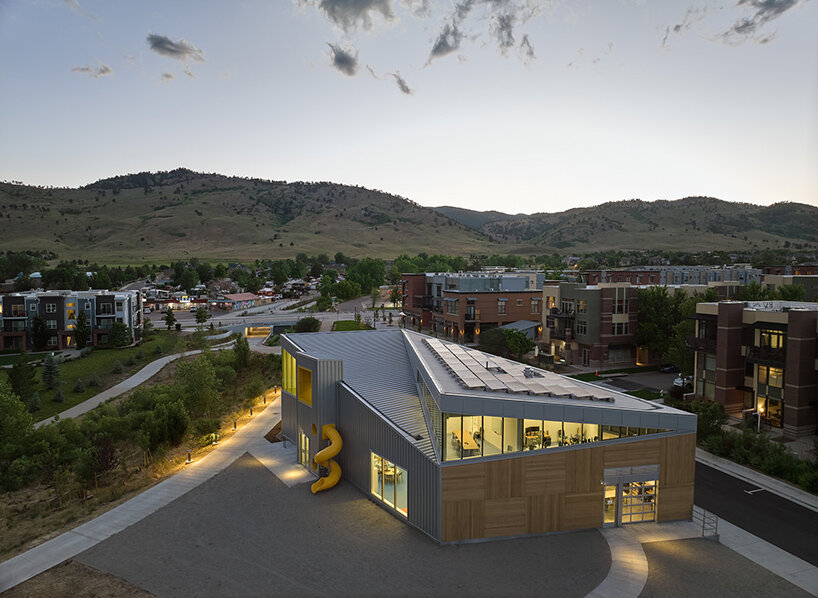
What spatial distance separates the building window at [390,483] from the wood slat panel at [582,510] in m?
5.96

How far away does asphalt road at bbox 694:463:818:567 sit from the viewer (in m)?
18.4

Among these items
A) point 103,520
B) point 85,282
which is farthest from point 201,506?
point 85,282

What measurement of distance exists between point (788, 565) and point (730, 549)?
1.64 m

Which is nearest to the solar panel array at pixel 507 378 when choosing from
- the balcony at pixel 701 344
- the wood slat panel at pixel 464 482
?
the wood slat panel at pixel 464 482

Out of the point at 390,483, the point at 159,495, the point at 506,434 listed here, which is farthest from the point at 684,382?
the point at 159,495

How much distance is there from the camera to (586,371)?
1962 inches

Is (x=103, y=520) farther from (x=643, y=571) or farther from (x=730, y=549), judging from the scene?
(x=730, y=549)

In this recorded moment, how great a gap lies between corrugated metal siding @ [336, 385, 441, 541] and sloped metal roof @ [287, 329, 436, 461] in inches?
17.2

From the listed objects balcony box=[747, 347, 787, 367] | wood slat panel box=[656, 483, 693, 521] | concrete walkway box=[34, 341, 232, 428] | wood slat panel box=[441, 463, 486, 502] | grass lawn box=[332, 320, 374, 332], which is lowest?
concrete walkway box=[34, 341, 232, 428]

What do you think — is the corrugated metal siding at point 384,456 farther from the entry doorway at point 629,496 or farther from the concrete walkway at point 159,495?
the entry doorway at point 629,496

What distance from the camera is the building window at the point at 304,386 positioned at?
26.3m

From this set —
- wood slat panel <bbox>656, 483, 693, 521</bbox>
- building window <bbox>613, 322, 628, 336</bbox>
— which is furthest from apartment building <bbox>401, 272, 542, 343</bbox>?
wood slat panel <bbox>656, 483, 693, 521</bbox>

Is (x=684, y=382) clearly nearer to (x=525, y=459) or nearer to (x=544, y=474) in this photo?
(x=544, y=474)

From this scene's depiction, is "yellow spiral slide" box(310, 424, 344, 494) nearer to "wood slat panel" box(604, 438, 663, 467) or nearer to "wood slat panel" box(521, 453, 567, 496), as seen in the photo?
"wood slat panel" box(521, 453, 567, 496)
